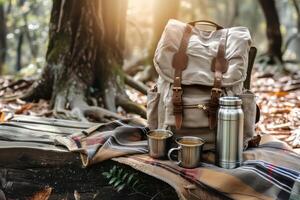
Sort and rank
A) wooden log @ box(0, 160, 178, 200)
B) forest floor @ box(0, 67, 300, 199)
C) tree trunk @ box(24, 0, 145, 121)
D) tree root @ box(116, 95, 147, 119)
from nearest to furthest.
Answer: wooden log @ box(0, 160, 178, 200), forest floor @ box(0, 67, 300, 199), tree trunk @ box(24, 0, 145, 121), tree root @ box(116, 95, 147, 119)

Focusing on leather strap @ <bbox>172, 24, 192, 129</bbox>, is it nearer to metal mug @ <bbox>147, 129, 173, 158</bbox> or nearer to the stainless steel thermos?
metal mug @ <bbox>147, 129, 173, 158</bbox>

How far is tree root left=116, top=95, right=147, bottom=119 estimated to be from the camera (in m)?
4.11

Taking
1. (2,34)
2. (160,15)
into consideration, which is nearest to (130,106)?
(160,15)

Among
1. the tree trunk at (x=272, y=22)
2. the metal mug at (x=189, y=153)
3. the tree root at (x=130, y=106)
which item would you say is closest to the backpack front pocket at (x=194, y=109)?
the metal mug at (x=189, y=153)

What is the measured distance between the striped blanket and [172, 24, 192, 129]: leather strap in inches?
10.6

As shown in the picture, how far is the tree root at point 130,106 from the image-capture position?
411 centimetres

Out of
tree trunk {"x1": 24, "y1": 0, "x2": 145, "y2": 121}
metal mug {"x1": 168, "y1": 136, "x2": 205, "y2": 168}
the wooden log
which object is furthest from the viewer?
tree trunk {"x1": 24, "y1": 0, "x2": 145, "y2": 121}

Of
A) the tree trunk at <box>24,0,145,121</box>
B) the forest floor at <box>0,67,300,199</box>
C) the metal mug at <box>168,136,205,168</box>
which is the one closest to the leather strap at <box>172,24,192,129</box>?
the metal mug at <box>168,136,205,168</box>

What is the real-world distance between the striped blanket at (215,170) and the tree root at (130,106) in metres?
1.41

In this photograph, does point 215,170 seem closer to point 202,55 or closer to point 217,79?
point 217,79

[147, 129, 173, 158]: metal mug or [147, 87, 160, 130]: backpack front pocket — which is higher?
[147, 87, 160, 130]: backpack front pocket

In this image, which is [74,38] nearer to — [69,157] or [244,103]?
[69,157]

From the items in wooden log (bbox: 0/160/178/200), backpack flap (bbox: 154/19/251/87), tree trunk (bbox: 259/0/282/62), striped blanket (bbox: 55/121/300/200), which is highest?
tree trunk (bbox: 259/0/282/62)

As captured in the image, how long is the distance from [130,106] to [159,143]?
1.79 metres
